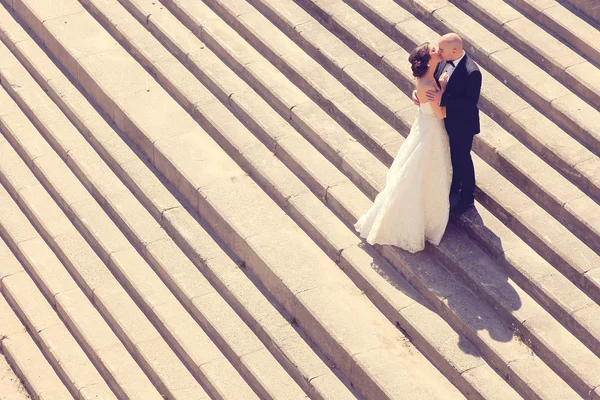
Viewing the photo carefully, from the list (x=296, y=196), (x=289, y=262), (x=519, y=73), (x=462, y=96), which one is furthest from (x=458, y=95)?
(x=289, y=262)

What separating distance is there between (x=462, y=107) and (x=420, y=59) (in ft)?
1.70

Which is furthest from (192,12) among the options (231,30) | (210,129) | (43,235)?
(43,235)

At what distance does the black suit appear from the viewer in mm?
10227

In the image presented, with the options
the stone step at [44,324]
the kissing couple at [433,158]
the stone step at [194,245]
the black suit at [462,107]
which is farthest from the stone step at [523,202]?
the stone step at [44,324]

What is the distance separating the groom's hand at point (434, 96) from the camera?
10.2 m

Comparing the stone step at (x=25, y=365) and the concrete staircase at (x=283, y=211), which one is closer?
the concrete staircase at (x=283, y=211)

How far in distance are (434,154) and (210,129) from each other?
114 inches

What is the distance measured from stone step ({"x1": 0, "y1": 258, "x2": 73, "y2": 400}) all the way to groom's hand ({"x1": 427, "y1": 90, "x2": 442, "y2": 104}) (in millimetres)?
4155

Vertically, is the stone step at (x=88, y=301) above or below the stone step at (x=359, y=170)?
below

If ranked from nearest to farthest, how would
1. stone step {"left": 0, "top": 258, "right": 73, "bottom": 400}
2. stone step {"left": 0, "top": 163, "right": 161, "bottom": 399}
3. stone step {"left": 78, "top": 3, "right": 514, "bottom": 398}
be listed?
stone step {"left": 78, "top": 3, "right": 514, "bottom": 398}
stone step {"left": 0, "top": 163, "right": 161, "bottom": 399}
stone step {"left": 0, "top": 258, "right": 73, "bottom": 400}

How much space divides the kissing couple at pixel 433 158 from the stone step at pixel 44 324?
2.80 metres

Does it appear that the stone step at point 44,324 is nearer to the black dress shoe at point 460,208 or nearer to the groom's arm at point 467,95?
the black dress shoe at point 460,208

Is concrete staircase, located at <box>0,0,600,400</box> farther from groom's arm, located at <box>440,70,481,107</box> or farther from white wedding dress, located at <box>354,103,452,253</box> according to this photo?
groom's arm, located at <box>440,70,481,107</box>

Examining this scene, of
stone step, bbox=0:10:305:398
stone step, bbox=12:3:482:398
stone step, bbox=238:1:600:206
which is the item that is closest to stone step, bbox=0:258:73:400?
stone step, bbox=0:10:305:398
